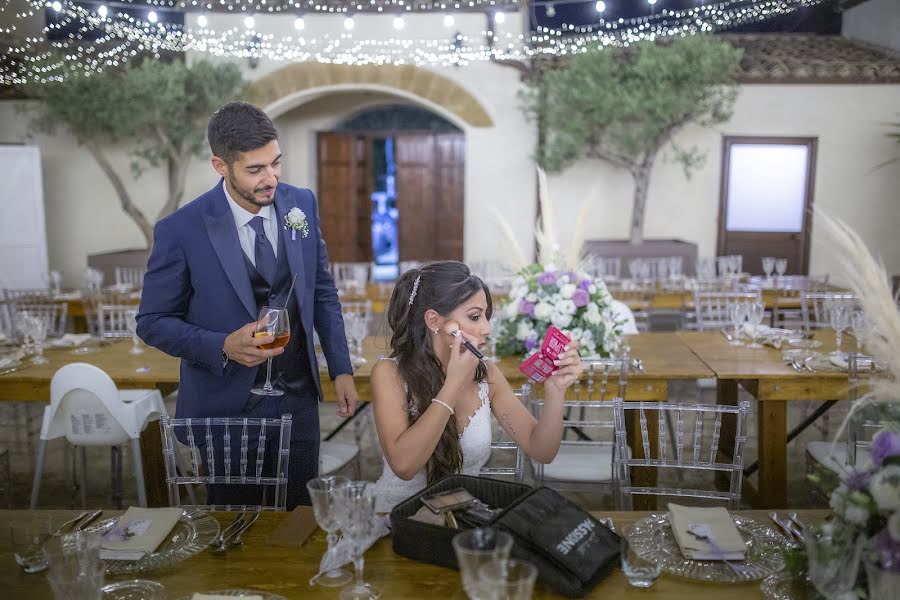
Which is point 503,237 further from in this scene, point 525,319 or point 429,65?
point 429,65

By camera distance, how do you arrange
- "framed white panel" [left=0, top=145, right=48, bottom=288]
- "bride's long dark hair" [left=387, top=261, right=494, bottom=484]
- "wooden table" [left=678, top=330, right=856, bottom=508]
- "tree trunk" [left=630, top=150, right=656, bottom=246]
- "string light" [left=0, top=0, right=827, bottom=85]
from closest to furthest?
1. "bride's long dark hair" [left=387, top=261, right=494, bottom=484]
2. "wooden table" [left=678, top=330, right=856, bottom=508]
3. "string light" [left=0, top=0, right=827, bottom=85]
4. "framed white panel" [left=0, top=145, right=48, bottom=288]
5. "tree trunk" [left=630, top=150, right=656, bottom=246]

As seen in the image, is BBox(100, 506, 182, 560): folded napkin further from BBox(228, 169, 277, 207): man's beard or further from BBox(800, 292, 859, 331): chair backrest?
BBox(800, 292, 859, 331): chair backrest

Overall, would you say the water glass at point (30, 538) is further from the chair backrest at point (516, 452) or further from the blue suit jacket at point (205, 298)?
the chair backrest at point (516, 452)

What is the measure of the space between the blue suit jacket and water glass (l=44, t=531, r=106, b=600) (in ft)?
3.17

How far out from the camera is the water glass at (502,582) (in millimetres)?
1215

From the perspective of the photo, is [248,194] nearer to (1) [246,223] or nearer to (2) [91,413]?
(1) [246,223]

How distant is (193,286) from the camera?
2.50m

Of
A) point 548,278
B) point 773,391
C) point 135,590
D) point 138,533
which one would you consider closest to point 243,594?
point 135,590

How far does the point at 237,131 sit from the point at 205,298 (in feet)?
1.83

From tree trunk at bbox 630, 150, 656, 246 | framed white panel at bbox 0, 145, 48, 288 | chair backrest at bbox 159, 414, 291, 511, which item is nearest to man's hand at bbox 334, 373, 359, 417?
chair backrest at bbox 159, 414, 291, 511

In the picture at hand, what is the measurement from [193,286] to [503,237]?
6.86 ft

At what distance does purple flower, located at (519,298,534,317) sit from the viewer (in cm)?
381

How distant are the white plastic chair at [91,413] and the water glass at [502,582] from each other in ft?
8.03

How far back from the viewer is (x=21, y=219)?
902cm
